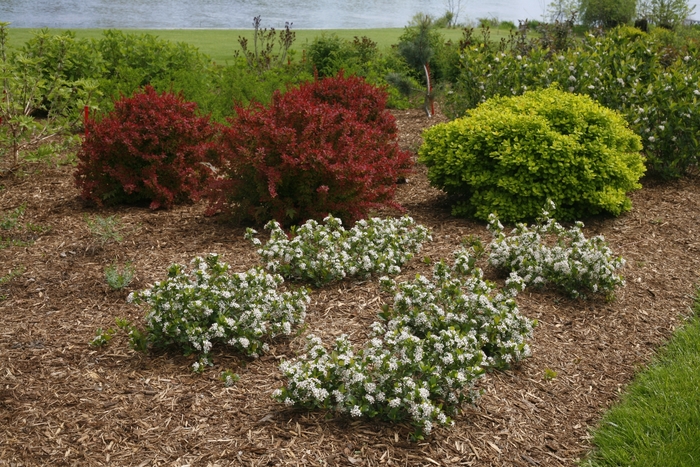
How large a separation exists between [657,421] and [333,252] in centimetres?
224

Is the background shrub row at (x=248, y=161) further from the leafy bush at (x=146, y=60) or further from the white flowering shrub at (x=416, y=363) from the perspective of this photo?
the leafy bush at (x=146, y=60)

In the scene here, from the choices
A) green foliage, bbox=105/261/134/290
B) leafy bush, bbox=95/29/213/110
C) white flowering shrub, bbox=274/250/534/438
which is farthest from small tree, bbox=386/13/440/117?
white flowering shrub, bbox=274/250/534/438

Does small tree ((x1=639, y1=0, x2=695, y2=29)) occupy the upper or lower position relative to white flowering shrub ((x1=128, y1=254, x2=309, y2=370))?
upper

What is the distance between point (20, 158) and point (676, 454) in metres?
6.99

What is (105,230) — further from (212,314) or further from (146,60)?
(146,60)

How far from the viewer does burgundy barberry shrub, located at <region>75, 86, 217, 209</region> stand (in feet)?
21.0

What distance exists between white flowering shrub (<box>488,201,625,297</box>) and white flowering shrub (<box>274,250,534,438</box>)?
Answer: 89 cm

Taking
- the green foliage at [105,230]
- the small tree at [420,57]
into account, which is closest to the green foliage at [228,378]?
the green foliage at [105,230]

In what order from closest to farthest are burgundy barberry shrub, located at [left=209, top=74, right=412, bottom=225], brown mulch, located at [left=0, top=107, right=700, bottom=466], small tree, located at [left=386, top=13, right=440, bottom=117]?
brown mulch, located at [left=0, top=107, right=700, bottom=466] → burgundy barberry shrub, located at [left=209, top=74, right=412, bottom=225] → small tree, located at [left=386, top=13, right=440, bottom=117]

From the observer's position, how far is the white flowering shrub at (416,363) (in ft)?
11.2

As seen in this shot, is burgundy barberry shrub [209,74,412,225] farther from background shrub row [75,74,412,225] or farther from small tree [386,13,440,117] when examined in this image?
small tree [386,13,440,117]

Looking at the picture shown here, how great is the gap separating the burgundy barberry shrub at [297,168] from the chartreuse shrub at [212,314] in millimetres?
1593

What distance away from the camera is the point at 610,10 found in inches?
1030

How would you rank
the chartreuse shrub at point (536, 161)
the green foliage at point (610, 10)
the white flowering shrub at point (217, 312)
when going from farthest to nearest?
the green foliage at point (610, 10)
the chartreuse shrub at point (536, 161)
the white flowering shrub at point (217, 312)
